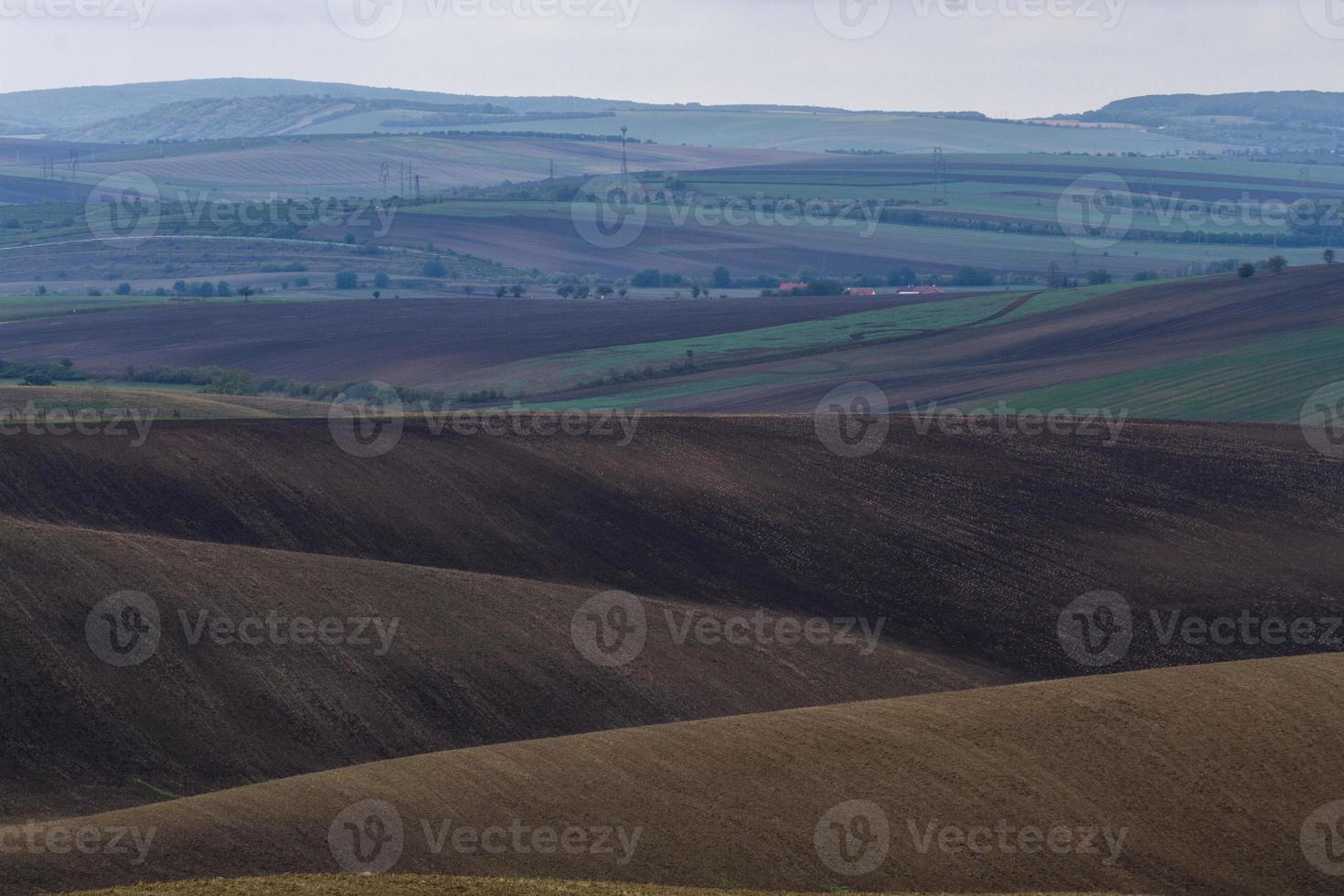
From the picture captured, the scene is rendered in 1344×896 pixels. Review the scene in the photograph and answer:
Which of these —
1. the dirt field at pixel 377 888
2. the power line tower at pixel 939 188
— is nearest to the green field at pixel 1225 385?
the dirt field at pixel 377 888

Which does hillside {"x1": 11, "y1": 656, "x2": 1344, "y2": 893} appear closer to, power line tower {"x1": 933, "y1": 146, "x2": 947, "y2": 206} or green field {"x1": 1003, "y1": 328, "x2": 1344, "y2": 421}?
green field {"x1": 1003, "y1": 328, "x2": 1344, "y2": 421}

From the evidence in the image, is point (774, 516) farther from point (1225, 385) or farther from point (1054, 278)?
point (1054, 278)

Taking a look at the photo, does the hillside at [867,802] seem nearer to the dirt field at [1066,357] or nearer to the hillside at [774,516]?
the hillside at [774,516]

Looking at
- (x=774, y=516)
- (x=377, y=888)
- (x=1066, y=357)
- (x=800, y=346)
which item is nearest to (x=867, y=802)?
(x=377, y=888)

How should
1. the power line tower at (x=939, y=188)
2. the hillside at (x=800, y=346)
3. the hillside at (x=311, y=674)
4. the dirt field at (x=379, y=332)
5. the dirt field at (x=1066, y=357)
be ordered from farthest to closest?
the power line tower at (x=939, y=188), the dirt field at (x=379, y=332), the hillside at (x=800, y=346), the dirt field at (x=1066, y=357), the hillside at (x=311, y=674)

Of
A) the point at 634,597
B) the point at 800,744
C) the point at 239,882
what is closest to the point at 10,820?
the point at 239,882

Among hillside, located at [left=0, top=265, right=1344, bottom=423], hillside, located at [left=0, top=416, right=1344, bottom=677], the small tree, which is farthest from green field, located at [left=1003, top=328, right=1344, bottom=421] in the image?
the small tree

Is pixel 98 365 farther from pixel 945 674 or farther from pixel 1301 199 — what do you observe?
pixel 1301 199

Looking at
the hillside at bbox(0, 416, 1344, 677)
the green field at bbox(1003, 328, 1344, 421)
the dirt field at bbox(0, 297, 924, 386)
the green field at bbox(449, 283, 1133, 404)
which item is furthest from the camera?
the dirt field at bbox(0, 297, 924, 386)
